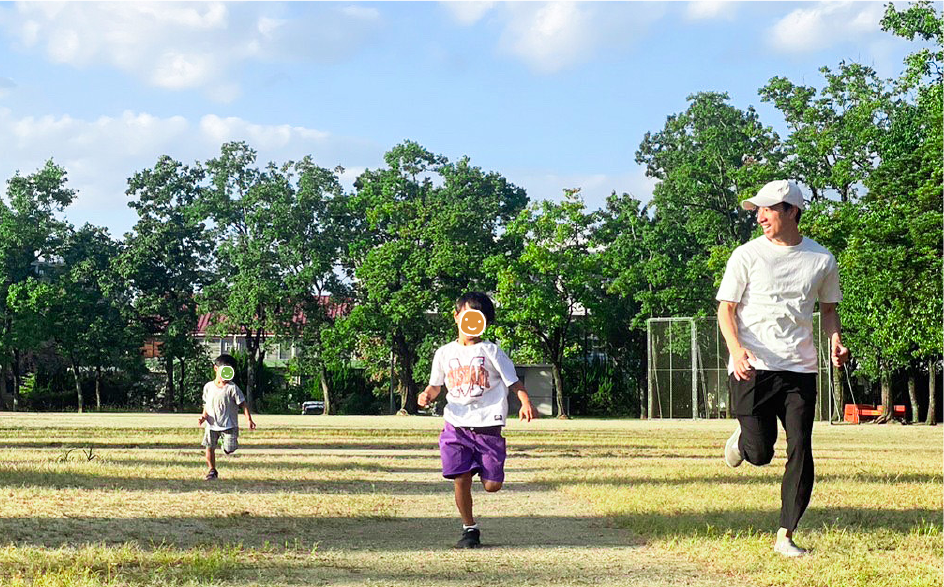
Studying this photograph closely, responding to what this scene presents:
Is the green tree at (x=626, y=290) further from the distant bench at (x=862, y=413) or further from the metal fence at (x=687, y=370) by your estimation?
the distant bench at (x=862, y=413)

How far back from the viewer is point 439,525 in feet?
30.8

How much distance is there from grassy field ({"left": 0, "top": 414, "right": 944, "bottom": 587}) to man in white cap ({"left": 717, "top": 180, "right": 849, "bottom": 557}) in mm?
653

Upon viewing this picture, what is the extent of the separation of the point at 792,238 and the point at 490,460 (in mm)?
2382

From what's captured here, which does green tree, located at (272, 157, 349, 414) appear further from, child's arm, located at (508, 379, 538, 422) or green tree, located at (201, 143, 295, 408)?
child's arm, located at (508, 379, 538, 422)

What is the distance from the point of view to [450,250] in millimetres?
64125

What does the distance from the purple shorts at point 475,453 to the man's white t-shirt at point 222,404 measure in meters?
6.66

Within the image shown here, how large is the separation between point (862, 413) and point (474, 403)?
1798 inches

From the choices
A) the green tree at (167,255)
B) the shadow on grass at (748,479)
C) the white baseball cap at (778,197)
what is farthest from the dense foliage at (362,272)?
the white baseball cap at (778,197)

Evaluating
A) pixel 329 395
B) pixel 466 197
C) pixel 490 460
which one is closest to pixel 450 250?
pixel 466 197

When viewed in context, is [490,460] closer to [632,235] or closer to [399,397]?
[632,235]

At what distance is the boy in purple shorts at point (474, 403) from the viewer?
26.5 feet

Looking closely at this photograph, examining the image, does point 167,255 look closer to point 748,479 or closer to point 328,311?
point 328,311

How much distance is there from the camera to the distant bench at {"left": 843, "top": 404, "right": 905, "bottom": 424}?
1960 inches

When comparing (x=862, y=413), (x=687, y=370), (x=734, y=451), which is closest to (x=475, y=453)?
(x=734, y=451)
